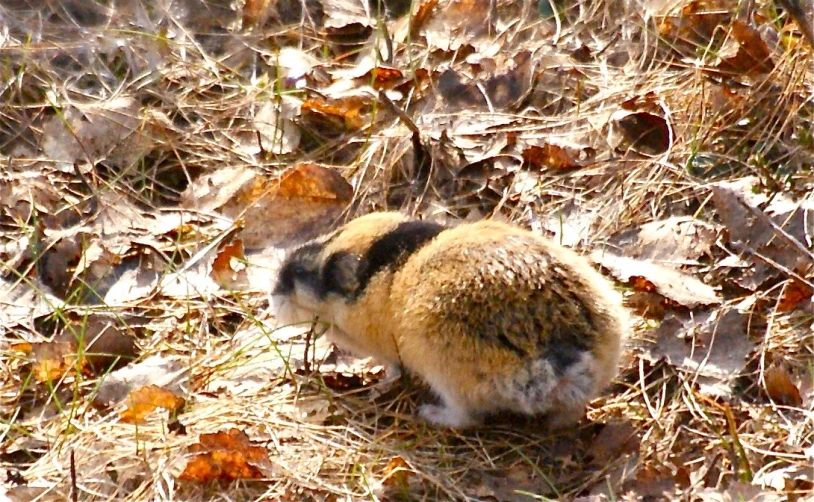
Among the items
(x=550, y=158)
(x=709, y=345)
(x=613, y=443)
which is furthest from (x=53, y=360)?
(x=709, y=345)

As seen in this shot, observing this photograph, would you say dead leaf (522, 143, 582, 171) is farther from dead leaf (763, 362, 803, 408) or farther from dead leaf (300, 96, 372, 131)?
dead leaf (763, 362, 803, 408)

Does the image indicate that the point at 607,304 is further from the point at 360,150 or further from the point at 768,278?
the point at 360,150

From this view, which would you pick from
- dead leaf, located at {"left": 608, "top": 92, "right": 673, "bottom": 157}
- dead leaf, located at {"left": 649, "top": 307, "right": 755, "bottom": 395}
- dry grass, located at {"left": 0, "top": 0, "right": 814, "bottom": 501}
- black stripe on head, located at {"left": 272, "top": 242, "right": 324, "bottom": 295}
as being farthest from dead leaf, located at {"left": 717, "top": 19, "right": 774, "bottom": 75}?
black stripe on head, located at {"left": 272, "top": 242, "right": 324, "bottom": 295}

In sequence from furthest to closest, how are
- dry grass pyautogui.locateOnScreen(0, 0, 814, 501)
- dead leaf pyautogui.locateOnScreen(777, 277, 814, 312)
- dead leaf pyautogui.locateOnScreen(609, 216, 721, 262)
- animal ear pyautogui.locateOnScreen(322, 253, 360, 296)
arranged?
dead leaf pyautogui.locateOnScreen(609, 216, 721, 262) → dead leaf pyautogui.locateOnScreen(777, 277, 814, 312) → animal ear pyautogui.locateOnScreen(322, 253, 360, 296) → dry grass pyautogui.locateOnScreen(0, 0, 814, 501)

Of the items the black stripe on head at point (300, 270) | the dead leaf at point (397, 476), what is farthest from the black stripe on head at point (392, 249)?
the dead leaf at point (397, 476)

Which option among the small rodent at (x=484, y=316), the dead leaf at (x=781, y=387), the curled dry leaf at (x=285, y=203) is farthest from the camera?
the curled dry leaf at (x=285, y=203)

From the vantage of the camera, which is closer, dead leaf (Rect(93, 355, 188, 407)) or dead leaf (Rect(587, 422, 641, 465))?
dead leaf (Rect(587, 422, 641, 465))

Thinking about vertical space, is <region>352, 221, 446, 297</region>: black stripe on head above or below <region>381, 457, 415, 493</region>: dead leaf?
above

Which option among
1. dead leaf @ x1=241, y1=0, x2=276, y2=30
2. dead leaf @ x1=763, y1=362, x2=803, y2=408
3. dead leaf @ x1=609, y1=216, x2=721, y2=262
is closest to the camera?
dead leaf @ x1=763, y1=362, x2=803, y2=408

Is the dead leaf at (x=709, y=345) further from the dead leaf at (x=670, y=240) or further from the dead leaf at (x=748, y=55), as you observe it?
the dead leaf at (x=748, y=55)
